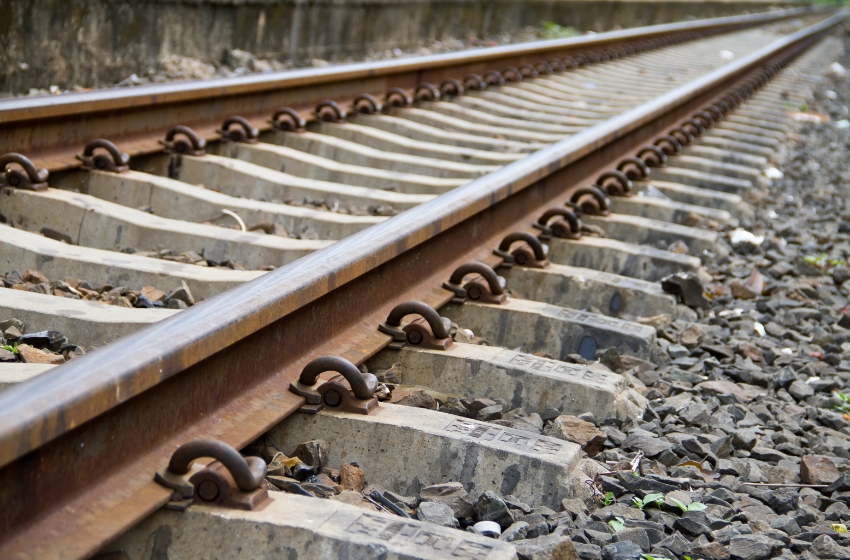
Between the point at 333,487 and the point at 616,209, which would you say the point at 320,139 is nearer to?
the point at 616,209

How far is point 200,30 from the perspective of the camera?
8148mm

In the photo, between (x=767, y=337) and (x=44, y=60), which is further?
(x=44, y=60)

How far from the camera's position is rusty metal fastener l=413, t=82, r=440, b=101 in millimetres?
6824

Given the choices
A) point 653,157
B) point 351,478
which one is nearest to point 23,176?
point 351,478

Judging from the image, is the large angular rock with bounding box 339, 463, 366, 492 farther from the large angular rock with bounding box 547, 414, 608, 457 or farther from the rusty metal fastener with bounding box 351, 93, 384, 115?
the rusty metal fastener with bounding box 351, 93, 384, 115

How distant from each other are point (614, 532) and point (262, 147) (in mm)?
3046

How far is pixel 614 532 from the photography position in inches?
80.5

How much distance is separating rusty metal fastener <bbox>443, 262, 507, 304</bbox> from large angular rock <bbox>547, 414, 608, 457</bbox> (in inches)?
25.7

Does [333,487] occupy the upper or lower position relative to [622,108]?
lower

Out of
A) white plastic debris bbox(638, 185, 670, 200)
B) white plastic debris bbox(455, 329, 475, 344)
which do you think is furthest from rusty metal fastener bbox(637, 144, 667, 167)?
white plastic debris bbox(455, 329, 475, 344)

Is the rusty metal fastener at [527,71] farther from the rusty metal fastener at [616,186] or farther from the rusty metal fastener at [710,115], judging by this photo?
the rusty metal fastener at [616,186]

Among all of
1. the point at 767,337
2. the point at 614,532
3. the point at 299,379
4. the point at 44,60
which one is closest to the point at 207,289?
the point at 299,379

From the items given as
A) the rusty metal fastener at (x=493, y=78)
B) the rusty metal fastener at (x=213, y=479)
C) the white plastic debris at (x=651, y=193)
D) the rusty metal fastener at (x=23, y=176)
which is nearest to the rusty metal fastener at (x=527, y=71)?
the rusty metal fastener at (x=493, y=78)

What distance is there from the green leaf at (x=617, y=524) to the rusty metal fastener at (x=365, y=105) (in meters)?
4.21
